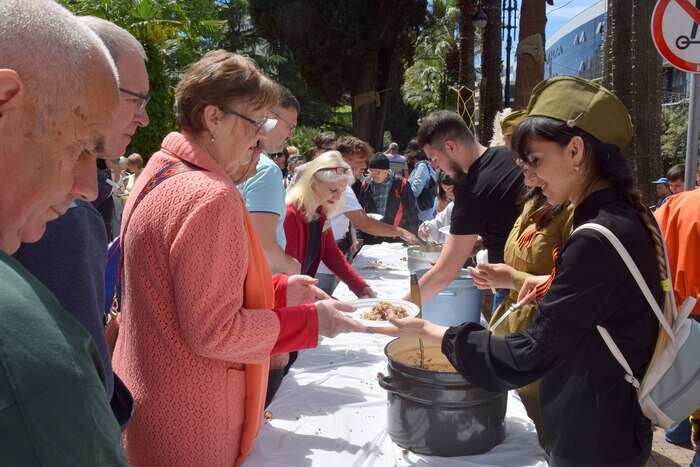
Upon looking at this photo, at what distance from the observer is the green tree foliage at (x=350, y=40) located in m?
19.1

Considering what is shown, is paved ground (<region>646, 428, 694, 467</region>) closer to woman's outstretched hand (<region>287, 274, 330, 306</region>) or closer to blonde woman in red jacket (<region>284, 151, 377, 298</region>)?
blonde woman in red jacket (<region>284, 151, 377, 298</region>)

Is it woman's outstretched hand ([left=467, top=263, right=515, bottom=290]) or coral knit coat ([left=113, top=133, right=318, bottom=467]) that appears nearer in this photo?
coral knit coat ([left=113, top=133, right=318, bottom=467])

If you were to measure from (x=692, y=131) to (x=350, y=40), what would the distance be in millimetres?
16713

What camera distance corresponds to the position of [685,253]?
312 cm

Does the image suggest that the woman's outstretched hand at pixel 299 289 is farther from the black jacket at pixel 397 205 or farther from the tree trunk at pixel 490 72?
the tree trunk at pixel 490 72

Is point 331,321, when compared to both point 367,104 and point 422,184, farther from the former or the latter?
point 367,104

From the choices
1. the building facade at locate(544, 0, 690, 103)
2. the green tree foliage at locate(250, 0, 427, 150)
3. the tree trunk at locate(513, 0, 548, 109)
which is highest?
the building facade at locate(544, 0, 690, 103)

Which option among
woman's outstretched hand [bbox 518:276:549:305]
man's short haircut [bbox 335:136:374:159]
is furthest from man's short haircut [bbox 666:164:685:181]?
woman's outstretched hand [bbox 518:276:549:305]

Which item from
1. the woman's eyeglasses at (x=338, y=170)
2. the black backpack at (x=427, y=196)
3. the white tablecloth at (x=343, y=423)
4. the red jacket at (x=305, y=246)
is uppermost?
the woman's eyeglasses at (x=338, y=170)

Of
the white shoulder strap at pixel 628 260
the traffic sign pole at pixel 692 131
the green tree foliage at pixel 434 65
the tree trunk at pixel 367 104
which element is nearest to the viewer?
the white shoulder strap at pixel 628 260

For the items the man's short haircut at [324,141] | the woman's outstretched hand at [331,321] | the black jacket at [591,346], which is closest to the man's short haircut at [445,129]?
the black jacket at [591,346]

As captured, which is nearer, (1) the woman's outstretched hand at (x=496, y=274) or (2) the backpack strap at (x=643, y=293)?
(2) the backpack strap at (x=643, y=293)

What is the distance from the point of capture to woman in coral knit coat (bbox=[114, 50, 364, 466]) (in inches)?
52.1

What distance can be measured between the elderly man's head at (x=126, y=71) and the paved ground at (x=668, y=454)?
3.36m
